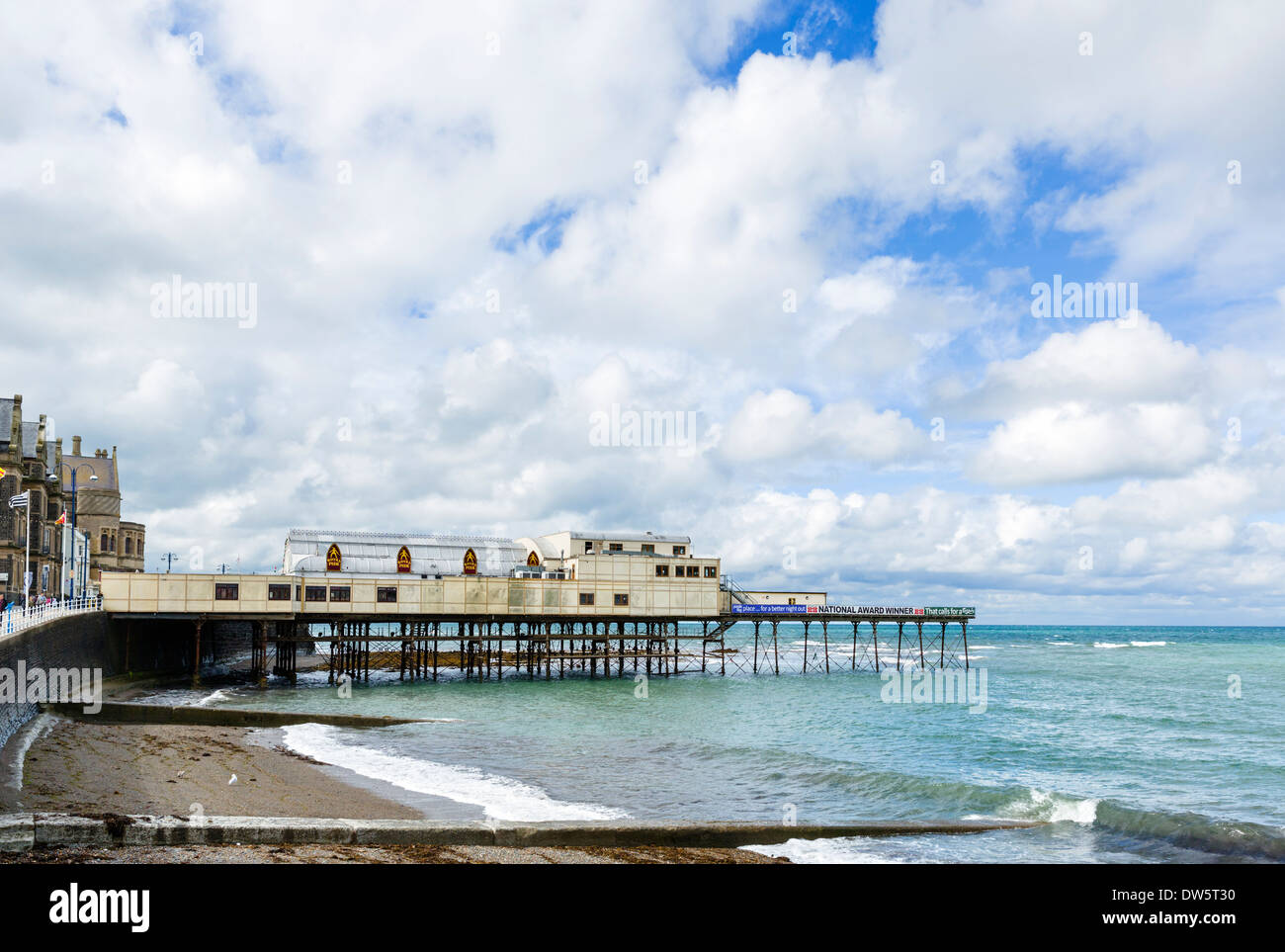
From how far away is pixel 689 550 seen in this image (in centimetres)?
7162

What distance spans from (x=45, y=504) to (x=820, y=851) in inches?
2565

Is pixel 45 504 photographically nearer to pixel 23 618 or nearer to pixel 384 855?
pixel 23 618

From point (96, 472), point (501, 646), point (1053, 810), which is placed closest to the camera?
point (1053, 810)

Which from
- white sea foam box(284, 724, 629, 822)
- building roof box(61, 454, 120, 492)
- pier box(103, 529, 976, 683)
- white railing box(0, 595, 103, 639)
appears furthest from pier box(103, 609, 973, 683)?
building roof box(61, 454, 120, 492)

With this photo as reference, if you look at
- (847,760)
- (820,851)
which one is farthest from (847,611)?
(820,851)

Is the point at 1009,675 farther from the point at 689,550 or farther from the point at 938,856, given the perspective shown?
the point at 938,856

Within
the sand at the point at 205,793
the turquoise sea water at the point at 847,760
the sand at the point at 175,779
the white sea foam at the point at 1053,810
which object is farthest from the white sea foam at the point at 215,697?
the white sea foam at the point at 1053,810

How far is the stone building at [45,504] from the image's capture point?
55000 mm

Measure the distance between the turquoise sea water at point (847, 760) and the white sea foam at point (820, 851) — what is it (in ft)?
0.21

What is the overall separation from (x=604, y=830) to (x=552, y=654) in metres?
45.7

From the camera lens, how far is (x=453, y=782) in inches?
984

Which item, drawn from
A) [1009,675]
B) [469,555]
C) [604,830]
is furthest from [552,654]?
[604,830]

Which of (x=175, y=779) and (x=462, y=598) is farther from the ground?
(x=462, y=598)

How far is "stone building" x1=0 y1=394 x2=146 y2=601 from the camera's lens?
180ft
